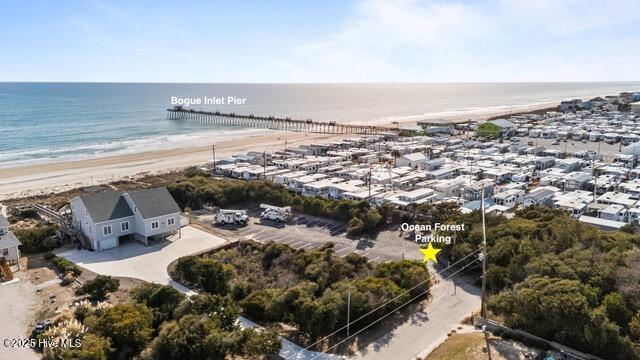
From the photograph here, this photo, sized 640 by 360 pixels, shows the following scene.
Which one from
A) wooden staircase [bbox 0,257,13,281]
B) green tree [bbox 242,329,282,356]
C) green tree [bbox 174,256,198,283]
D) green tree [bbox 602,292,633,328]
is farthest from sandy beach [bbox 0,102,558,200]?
green tree [bbox 602,292,633,328]

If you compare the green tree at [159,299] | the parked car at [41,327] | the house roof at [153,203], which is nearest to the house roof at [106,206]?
the house roof at [153,203]

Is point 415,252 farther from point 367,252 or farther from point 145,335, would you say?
point 145,335

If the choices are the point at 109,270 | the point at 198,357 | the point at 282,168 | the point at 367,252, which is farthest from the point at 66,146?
the point at 198,357

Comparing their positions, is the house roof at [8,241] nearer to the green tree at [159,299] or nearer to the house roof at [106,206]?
A: the house roof at [106,206]

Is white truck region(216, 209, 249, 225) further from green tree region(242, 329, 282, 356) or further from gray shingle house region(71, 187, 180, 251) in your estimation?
green tree region(242, 329, 282, 356)

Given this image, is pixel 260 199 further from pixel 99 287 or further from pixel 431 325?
pixel 431 325

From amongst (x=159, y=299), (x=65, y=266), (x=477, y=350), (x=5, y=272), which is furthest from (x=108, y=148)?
(x=477, y=350)
